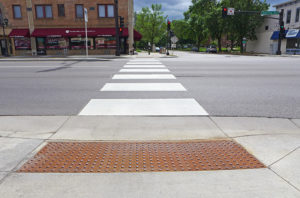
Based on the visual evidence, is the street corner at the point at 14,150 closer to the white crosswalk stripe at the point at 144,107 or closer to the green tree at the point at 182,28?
the white crosswalk stripe at the point at 144,107

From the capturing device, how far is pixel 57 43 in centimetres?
2809

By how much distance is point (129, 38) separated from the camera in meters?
29.7

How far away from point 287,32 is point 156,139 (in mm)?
39106

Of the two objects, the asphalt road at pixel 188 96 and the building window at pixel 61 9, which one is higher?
the building window at pixel 61 9

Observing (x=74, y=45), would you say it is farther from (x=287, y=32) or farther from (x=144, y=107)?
(x=287, y=32)

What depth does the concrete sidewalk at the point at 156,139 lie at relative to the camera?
2.41 m

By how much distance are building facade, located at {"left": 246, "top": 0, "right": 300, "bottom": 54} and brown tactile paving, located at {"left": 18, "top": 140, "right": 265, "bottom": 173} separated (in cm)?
3436

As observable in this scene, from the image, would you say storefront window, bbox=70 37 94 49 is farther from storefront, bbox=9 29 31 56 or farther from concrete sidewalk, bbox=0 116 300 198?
concrete sidewalk, bbox=0 116 300 198

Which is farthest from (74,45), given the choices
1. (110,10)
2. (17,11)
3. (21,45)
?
(17,11)

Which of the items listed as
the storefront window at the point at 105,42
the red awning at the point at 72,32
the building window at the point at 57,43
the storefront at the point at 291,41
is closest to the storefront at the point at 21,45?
the red awning at the point at 72,32

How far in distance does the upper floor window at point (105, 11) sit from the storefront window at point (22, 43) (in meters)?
9.04

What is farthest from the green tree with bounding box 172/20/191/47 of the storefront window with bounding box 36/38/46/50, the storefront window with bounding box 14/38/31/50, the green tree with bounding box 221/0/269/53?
the storefront window with bounding box 14/38/31/50

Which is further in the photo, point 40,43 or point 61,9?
point 40,43

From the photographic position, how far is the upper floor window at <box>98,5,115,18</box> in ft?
89.8
